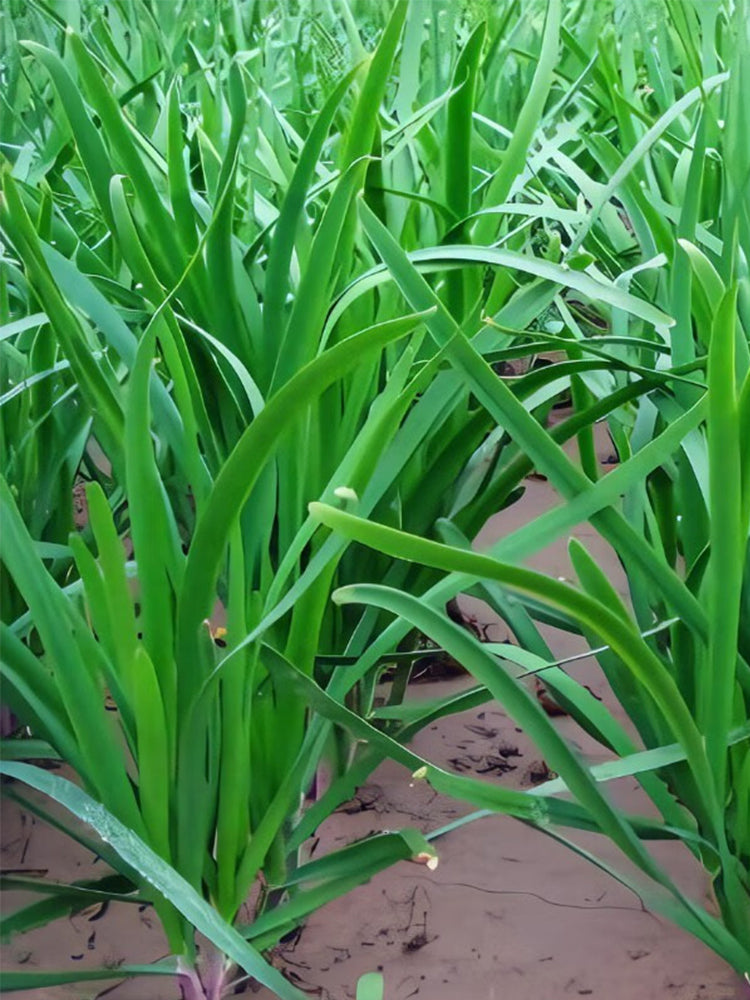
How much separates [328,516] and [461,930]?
31 centimetres

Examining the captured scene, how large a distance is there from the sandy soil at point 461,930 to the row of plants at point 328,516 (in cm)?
3

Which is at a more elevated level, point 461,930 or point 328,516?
point 328,516

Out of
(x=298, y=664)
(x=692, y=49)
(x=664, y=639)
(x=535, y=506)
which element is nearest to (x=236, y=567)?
(x=298, y=664)

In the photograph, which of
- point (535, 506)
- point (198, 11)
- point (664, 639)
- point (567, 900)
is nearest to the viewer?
point (567, 900)

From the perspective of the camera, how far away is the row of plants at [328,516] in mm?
450

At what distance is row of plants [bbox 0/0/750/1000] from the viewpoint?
1.48 ft

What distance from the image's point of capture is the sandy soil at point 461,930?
1.73 ft

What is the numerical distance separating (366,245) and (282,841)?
464mm

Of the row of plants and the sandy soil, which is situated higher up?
the row of plants

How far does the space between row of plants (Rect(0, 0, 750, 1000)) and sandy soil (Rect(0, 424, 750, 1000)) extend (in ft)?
0.09

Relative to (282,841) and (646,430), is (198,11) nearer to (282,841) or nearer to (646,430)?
(646,430)

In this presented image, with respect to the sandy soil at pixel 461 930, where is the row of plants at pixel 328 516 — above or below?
above

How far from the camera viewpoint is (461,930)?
56cm

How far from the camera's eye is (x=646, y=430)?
0.65m
